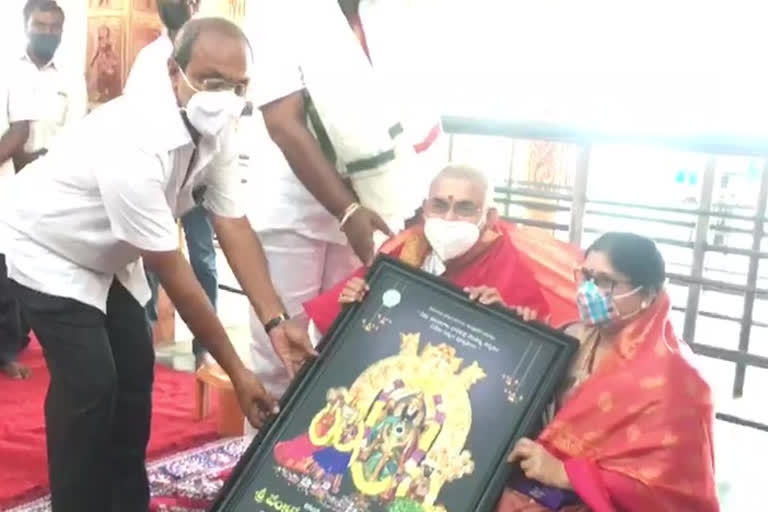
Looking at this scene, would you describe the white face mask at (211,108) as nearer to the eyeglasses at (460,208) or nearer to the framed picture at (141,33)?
the eyeglasses at (460,208)

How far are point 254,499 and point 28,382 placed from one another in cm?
212

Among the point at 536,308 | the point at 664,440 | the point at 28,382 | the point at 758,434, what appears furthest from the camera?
the point at 28,382

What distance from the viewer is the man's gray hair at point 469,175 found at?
1.88m

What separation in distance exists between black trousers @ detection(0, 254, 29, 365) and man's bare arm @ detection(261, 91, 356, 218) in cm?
204

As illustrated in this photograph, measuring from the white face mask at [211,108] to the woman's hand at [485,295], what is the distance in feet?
1.80

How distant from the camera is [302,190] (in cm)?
201

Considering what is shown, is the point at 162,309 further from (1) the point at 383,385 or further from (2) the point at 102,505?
(1) the point at 383,385

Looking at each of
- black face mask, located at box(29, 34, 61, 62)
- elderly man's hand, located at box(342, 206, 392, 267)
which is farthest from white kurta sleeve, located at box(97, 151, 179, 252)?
black face mask, located at box(29, 34, 61, 62)

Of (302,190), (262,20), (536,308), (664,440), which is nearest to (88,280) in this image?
(302,190)

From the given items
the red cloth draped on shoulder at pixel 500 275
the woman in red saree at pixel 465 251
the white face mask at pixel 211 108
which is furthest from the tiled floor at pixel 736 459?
the white face mask at pixel 211 108

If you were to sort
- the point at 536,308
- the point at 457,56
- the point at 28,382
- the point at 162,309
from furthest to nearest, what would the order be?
the point at 457,56, the point at 162,309, the point at 28,382, the point at 536,308

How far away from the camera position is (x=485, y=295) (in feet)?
5.54

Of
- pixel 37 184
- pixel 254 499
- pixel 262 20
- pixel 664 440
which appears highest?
pixel 262 20

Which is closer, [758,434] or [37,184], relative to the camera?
[37,184]
